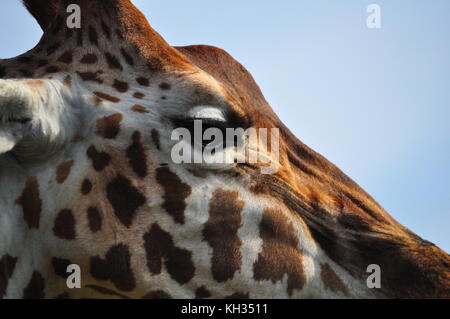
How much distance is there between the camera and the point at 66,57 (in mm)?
2211

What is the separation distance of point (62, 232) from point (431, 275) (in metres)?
1.35

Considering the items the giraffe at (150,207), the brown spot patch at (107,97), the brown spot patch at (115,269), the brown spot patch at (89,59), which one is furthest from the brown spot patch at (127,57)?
the brown spot patch at (115,269)

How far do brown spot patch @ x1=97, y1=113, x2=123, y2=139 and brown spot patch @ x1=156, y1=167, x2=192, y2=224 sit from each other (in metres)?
0.22

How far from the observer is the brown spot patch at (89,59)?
7.22 feet

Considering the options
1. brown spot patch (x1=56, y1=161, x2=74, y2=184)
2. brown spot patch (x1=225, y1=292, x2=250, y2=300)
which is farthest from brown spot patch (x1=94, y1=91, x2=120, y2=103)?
brown spot patch (x1=225, y1=292, x2=250, y2=300)

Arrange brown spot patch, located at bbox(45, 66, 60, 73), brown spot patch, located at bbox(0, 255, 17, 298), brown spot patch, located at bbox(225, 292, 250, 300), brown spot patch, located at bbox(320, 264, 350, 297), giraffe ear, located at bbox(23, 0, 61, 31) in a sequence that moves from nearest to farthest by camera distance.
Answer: brown spot patch, located at bbox(0, 255, 17, 298) → brown spot patch, located at bbox(225, 292, 250, 300) → brown spot patch, located at bbox(320, 264, 350, 297) → brown spot patch, located at bbox(45, 66, 60, 73) → giraffe ear, located at bbox(23, 0, 61, 31)

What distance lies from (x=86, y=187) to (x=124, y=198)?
14 cm

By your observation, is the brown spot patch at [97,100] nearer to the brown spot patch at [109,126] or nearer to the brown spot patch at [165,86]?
the brown spot patch at [109,126]

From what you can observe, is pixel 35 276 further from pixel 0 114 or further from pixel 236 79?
pixel 236 79

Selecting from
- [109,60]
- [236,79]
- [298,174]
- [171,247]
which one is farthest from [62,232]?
[236,79]

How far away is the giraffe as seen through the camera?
1.81 m

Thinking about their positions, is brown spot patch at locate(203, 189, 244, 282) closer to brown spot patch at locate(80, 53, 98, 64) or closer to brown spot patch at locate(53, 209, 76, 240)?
brown spot patch at locate(53, 209, 76, 240)

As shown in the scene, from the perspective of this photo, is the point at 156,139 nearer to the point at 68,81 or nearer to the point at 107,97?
the point at 107,97

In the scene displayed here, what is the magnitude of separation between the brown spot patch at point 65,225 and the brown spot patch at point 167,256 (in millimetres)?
253
